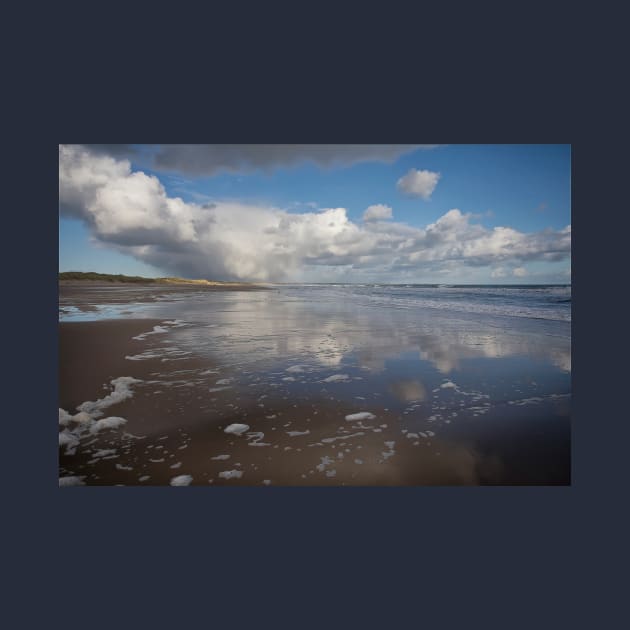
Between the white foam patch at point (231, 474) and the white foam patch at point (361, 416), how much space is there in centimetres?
137

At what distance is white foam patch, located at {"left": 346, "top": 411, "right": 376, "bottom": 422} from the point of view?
3814 millimetres

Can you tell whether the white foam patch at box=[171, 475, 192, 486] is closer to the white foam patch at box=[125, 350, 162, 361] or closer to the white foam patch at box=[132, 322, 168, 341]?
the white foam patch at box=[125, 350, 162, 361]

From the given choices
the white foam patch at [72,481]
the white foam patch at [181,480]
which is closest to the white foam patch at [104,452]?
the white foam patch at [72,481]

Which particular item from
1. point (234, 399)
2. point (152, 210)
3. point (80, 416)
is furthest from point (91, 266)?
point (234, 399)

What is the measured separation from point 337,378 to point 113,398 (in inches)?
122

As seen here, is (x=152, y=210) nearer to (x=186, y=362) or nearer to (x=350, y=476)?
(x=186, y=362)

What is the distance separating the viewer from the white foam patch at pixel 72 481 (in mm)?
3094

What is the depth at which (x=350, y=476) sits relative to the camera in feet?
9.82

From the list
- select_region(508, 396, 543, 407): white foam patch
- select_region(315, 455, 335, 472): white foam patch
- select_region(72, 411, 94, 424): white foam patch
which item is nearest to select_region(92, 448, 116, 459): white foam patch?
select_region(72, 411, 94, 424): white foam patch

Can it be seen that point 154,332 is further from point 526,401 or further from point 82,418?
point 526,401

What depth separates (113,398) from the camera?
14.0 ft

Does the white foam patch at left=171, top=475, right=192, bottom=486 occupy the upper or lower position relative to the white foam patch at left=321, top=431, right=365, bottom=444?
lower

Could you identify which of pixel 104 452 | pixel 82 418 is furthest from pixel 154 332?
pixel 104 452

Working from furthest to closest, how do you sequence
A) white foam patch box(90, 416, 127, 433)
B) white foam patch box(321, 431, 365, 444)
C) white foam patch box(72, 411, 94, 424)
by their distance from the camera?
white foam patch box(72, 411, 94, 424), white foam patch box(90, 416, 127, 433), white foam patch box(321, 431, 365, 444)
